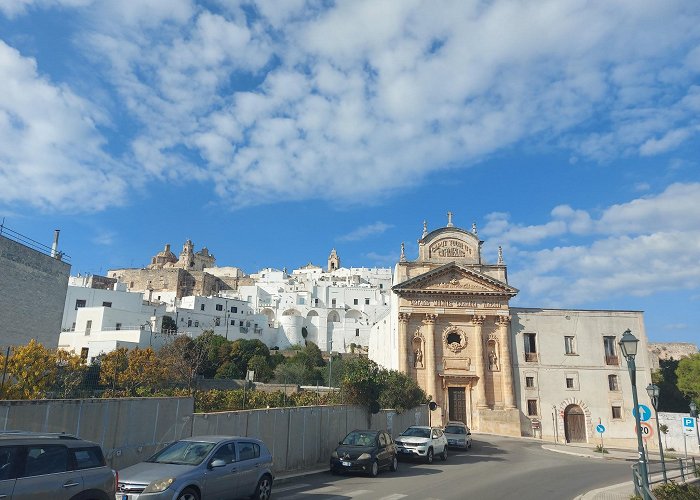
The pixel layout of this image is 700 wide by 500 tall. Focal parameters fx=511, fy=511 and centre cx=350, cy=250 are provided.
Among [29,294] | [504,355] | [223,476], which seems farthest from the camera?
[504,355]

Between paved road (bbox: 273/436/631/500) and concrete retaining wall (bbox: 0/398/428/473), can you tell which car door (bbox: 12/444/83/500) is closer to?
concrete retaining wall (bbox: 0/398/428/473)

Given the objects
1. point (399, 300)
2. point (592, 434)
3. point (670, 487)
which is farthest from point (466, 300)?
point (670, 487)

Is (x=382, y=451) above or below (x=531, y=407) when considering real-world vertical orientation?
below

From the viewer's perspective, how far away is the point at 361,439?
17.3 meters

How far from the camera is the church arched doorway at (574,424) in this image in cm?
3988

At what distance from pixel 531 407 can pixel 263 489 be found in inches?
1347

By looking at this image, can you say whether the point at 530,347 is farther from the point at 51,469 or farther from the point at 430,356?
the point at 51,469

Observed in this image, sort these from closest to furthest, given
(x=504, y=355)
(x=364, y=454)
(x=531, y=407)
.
A: (x=364, y=454), (x=531, y=407), (x=504, y=355)

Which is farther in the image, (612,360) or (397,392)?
(612,360)

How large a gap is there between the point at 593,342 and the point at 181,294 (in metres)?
90.6

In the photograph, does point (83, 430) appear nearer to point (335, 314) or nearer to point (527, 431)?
point (527, 431)

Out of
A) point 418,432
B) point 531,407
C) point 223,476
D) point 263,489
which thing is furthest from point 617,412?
point 223,476

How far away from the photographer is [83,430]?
10.5m

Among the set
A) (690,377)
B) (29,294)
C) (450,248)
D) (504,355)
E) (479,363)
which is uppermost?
(450,248)
